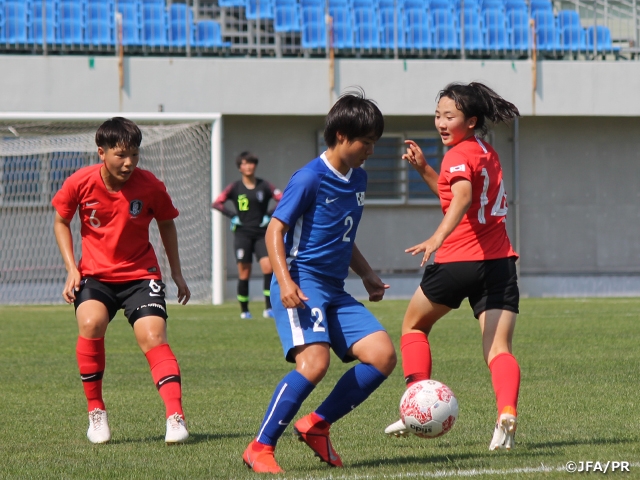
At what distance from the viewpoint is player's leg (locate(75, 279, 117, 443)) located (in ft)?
16.5

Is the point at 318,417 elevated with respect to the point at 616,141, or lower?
lower

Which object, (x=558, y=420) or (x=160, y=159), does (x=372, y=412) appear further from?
(x=160, y=159)

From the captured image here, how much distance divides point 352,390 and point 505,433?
727mm

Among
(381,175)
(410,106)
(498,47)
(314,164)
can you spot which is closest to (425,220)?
(381,175)

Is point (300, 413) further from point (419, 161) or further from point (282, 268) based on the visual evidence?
point (282, 268)

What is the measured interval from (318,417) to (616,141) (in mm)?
17353

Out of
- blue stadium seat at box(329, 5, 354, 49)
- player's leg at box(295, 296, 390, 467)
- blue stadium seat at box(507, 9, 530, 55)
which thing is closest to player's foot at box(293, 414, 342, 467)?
player's leg at box(295, 296, 390, 467)

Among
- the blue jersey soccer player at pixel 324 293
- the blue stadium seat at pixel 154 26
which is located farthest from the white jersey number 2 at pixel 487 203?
the blue stadium seat at pixel 154 26

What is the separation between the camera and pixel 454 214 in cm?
440

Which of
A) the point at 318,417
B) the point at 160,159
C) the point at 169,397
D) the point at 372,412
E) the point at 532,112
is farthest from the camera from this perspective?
the point at 532,112

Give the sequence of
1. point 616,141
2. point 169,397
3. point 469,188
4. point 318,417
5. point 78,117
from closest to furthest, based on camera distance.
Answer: point 318,417, point 469,188, point 169,397, point 78,117, point 616,141

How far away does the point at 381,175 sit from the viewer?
19844 mm

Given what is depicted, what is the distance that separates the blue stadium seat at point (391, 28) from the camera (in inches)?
758

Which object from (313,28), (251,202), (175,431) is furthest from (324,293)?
(313,28)
